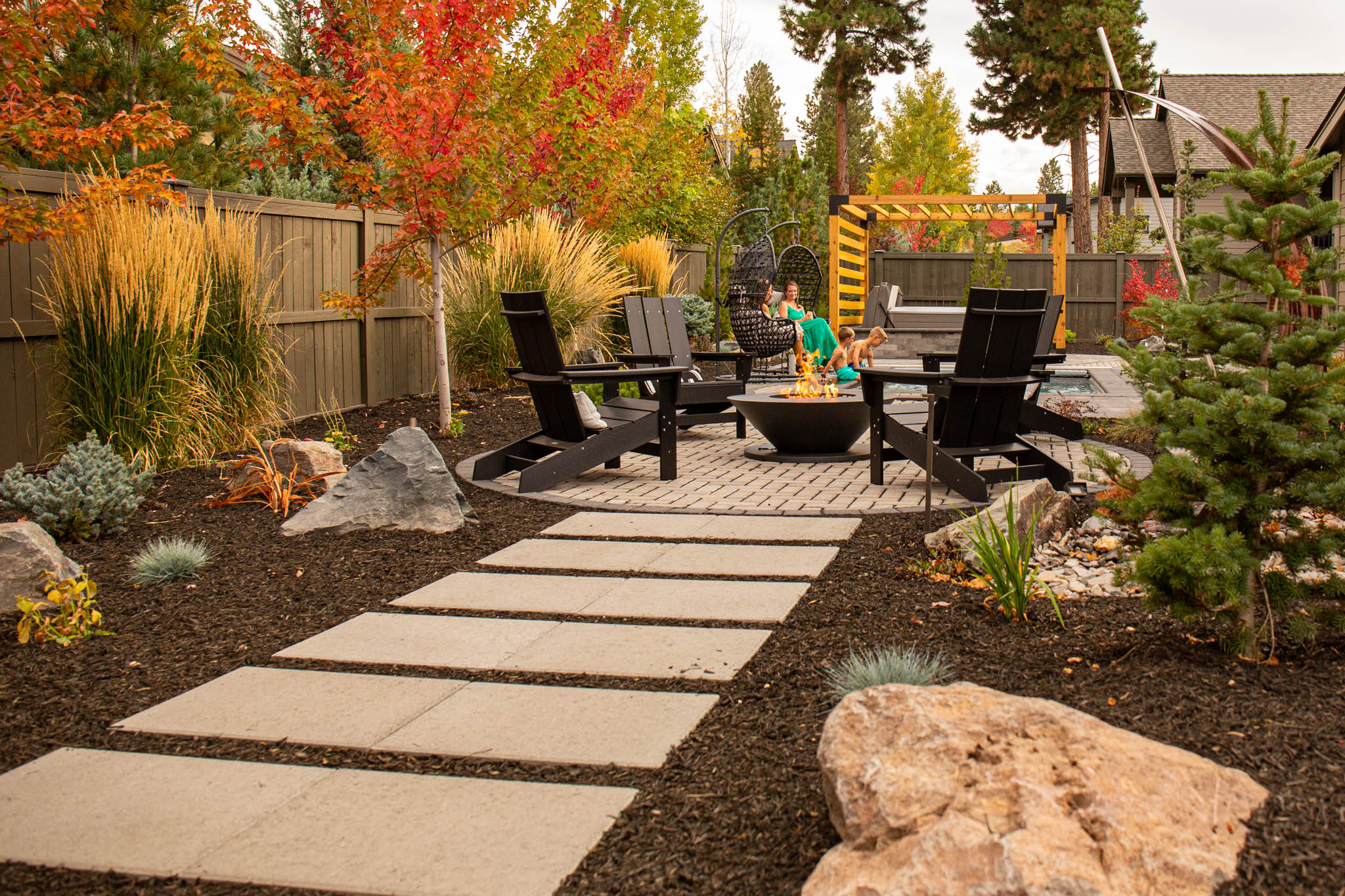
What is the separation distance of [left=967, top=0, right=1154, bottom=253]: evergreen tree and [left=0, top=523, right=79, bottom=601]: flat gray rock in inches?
922

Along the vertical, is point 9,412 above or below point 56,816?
above

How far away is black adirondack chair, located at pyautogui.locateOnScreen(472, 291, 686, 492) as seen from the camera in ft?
19.9

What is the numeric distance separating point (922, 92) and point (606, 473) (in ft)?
125

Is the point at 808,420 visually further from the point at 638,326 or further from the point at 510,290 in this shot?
the point at 510,290

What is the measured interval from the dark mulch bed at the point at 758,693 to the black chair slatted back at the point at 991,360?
122 centimetres

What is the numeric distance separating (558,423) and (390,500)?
161 centimetres

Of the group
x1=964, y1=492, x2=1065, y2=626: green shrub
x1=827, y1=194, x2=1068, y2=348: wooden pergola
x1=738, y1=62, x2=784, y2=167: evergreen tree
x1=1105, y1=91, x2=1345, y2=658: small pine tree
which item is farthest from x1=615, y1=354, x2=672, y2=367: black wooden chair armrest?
x1=738, y1=62, x2=784, y2=167: evergreen tree

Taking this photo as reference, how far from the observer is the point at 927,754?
192 cm

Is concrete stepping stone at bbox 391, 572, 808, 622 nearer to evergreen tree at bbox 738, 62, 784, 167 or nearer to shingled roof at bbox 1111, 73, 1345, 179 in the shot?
evergreen tree at bbox 738, 62, 784, 167

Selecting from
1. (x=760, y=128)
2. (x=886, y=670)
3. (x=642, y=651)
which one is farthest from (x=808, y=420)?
(x=760, y=128)

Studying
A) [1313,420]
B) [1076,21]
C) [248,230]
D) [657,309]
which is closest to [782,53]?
[1076,21]

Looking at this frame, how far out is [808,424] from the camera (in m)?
6.85

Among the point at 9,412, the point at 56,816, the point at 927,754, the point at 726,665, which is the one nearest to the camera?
the point at 927,754

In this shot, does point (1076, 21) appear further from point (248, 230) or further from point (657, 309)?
point (248, 230)
